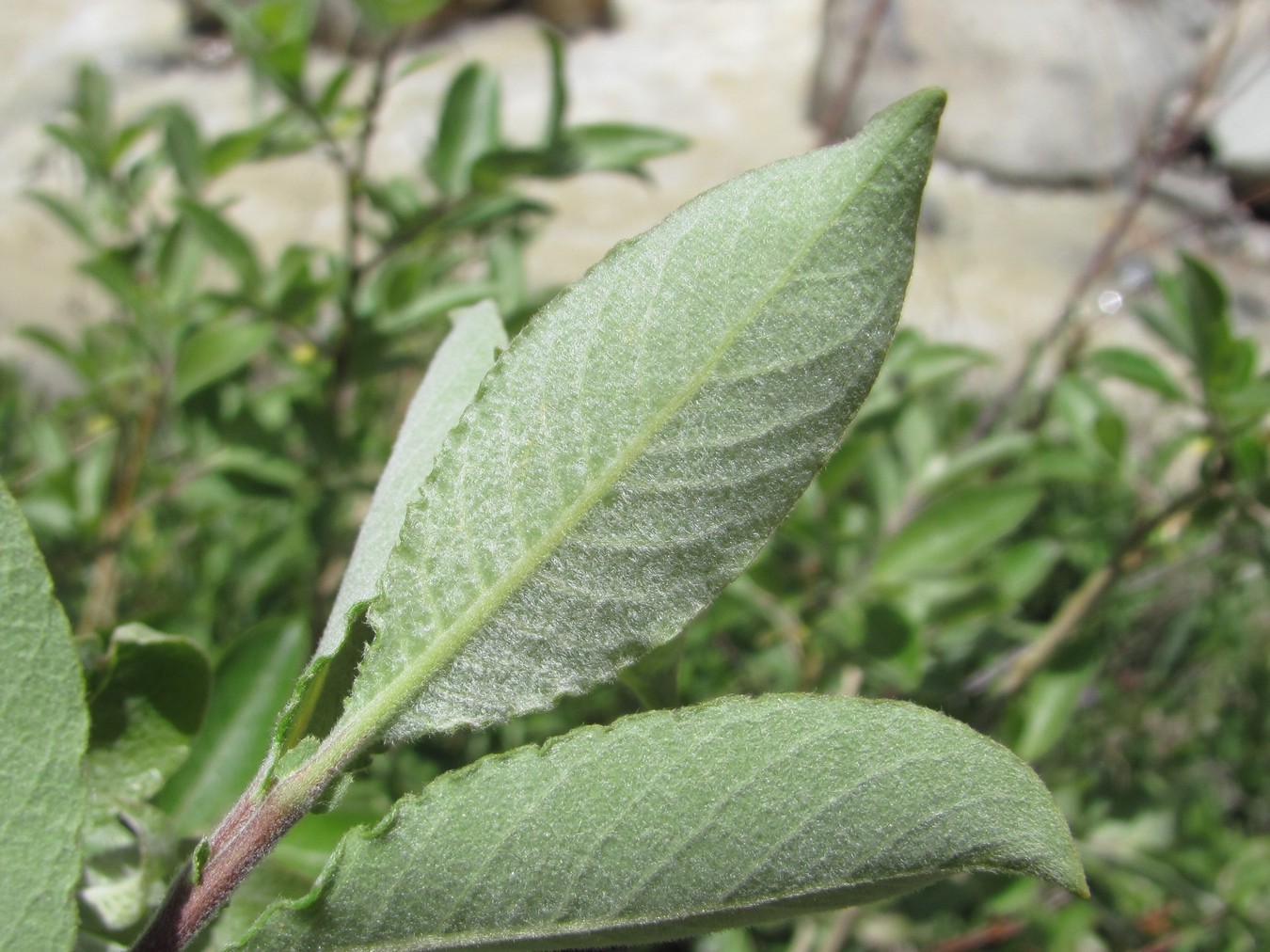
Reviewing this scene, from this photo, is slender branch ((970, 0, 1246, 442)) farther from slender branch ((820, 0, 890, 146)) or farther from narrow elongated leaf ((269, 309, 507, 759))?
narrow elongated leaf ((269, 309, 507, 759))

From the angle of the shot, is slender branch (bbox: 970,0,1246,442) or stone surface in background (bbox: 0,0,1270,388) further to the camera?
stone surface in background (bbox: 0,0,1270,388)

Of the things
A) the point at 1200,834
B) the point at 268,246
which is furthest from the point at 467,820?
the point at 268,246

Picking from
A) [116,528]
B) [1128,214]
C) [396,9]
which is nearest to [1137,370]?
[1128,214]

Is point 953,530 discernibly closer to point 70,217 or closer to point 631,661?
point 631,661

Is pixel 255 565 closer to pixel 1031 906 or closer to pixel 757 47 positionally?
pixel 1031 906

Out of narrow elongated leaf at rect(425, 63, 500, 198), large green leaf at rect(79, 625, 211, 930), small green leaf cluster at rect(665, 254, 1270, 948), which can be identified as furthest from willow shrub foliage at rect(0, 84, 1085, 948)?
narrow elongated leaf at rect(425, 63, 500, 198)

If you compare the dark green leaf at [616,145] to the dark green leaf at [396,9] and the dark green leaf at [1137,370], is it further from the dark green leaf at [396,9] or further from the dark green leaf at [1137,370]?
the dark green leaf at [1137,370]

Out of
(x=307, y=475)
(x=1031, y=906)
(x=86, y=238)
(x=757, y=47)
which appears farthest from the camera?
(x=757, y=47)

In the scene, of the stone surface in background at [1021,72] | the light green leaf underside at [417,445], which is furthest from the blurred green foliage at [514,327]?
the stone surface in background at [1021,72]
